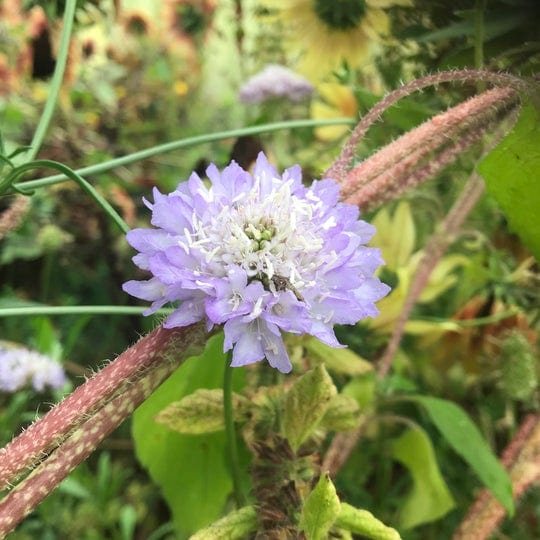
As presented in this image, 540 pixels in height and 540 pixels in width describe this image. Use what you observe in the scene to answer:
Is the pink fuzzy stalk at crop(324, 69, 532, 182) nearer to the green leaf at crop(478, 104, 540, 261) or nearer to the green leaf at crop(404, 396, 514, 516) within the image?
the green leaf at crop(478, 104, 540, 261)

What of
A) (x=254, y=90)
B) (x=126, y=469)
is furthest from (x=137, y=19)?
(x=126, y=469)

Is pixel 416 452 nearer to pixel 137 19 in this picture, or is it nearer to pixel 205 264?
pixel 205 264

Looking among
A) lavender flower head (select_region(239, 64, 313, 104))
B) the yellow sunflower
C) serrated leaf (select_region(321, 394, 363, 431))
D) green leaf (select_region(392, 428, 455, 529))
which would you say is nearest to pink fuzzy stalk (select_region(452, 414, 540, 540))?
green leaf (select_region(392, 428, 455, 529))

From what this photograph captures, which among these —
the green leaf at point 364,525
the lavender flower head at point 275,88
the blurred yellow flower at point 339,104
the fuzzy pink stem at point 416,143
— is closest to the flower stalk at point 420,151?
the fuzzy pink stem at point 416,143

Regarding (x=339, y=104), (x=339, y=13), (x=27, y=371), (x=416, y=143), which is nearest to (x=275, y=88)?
(x=339, y=104)

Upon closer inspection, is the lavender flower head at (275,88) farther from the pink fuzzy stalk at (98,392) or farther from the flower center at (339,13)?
the pink fuzzy stalk at (98,392)
